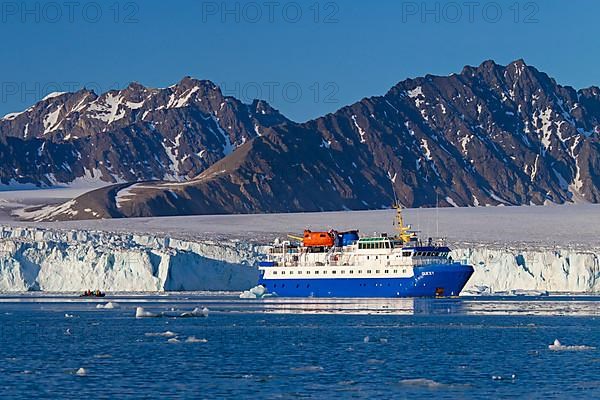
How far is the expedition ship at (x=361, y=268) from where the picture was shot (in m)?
72.8

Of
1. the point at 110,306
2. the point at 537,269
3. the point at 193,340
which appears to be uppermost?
the point at 537,269

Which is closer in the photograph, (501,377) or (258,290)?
(501,377)

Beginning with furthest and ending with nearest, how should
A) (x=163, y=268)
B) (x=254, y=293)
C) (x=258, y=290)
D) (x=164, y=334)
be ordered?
(x=163, y=268) < (x=254, y=293) < (x=258, y=290) < (x=164, y=334)

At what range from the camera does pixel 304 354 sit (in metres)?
35.5

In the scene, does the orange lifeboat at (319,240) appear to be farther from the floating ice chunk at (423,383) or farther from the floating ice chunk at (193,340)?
the floating ice chunk at (423,383)

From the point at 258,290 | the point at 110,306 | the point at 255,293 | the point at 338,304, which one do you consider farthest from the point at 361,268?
the point at 110,306

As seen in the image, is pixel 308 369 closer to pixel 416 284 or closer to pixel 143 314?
pixel 143 314

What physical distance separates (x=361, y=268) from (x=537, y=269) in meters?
11.1

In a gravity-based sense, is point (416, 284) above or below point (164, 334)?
above

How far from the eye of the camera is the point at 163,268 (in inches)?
3004

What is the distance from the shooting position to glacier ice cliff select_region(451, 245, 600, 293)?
75.1 meters

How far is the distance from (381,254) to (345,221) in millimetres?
40027

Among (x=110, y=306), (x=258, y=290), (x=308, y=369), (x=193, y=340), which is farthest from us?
(x=258, y=290)

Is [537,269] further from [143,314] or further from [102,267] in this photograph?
[143,314]
